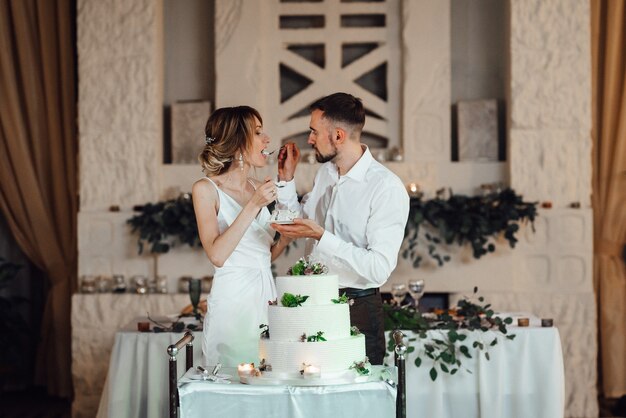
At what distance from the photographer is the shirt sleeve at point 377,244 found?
11.1 ft

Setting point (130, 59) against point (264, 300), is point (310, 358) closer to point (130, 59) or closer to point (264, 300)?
point (264, 300)

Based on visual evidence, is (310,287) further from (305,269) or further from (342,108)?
(342,108)

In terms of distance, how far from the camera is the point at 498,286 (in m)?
6.16

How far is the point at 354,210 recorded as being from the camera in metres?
3.59

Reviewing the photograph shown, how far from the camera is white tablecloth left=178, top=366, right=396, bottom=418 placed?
291cm

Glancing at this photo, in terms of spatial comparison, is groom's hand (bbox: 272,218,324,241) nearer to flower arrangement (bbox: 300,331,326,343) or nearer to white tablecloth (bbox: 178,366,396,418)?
flower arrangement (bbox: 300,331,326,343)

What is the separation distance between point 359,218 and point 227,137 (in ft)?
1.90

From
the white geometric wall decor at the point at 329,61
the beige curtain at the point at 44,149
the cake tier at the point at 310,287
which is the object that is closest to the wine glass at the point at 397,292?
the cake tier at the point at 310,287

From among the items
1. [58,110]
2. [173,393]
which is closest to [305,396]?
[173,393]

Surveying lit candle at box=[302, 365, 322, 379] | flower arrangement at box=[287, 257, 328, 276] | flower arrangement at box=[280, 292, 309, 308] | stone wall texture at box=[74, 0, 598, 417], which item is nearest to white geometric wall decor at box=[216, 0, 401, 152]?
stone wall texture at box=[74, 0, 598, 417]

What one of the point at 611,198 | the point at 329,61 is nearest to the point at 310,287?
the point at 329,61

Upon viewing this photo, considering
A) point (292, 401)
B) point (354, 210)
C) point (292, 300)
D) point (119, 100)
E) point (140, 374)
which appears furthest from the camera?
point (119, 100)

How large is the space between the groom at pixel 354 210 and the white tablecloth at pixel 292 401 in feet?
1.95

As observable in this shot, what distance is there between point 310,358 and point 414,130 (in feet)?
11.8
